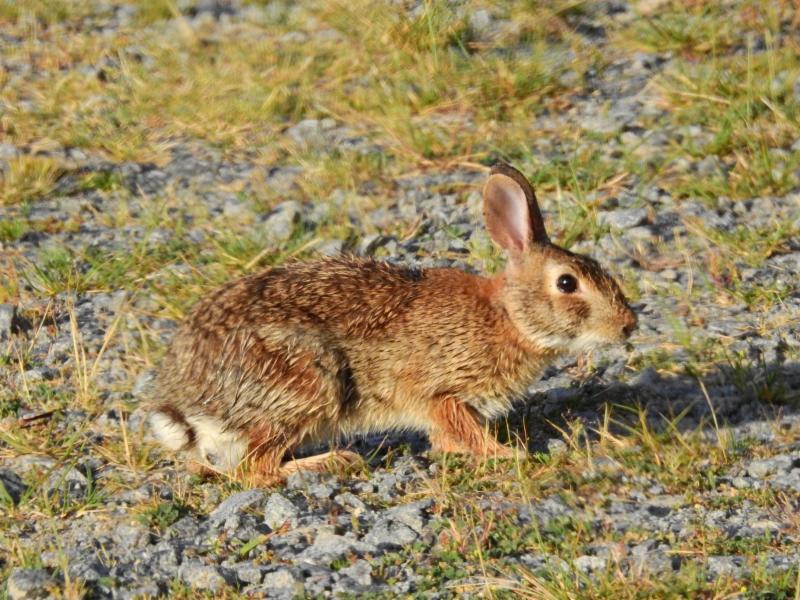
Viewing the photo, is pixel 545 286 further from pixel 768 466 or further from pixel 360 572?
pixel 360 572

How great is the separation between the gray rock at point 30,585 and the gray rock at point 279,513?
0.86 meters

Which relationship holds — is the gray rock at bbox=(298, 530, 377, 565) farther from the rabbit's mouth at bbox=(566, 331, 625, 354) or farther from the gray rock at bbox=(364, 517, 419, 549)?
the rabbit's mouth at bbox=(566, 331, 625, 354)

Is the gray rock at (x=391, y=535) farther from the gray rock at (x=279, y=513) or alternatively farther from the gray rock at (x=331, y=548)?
the gray rock at (x=279, y=513)

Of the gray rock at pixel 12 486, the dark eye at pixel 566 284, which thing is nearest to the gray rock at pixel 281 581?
the gray rock at pixel 12 486

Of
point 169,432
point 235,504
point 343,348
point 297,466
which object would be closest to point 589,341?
point 343,348

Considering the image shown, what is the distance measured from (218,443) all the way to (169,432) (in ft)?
0.69

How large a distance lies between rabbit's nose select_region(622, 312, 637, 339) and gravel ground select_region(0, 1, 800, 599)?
381mm

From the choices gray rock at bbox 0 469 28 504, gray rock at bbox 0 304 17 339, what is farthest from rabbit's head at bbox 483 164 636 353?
gray rock at bbox 0 304 17 339

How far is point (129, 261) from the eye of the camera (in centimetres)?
741

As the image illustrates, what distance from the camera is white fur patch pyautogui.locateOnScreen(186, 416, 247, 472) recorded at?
564 centimetres

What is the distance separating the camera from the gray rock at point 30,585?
4.64m

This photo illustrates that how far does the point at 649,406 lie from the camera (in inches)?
239

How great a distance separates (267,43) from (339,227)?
118 inches

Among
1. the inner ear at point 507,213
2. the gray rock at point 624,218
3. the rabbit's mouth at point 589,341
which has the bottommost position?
the gray rock at point 624,218
